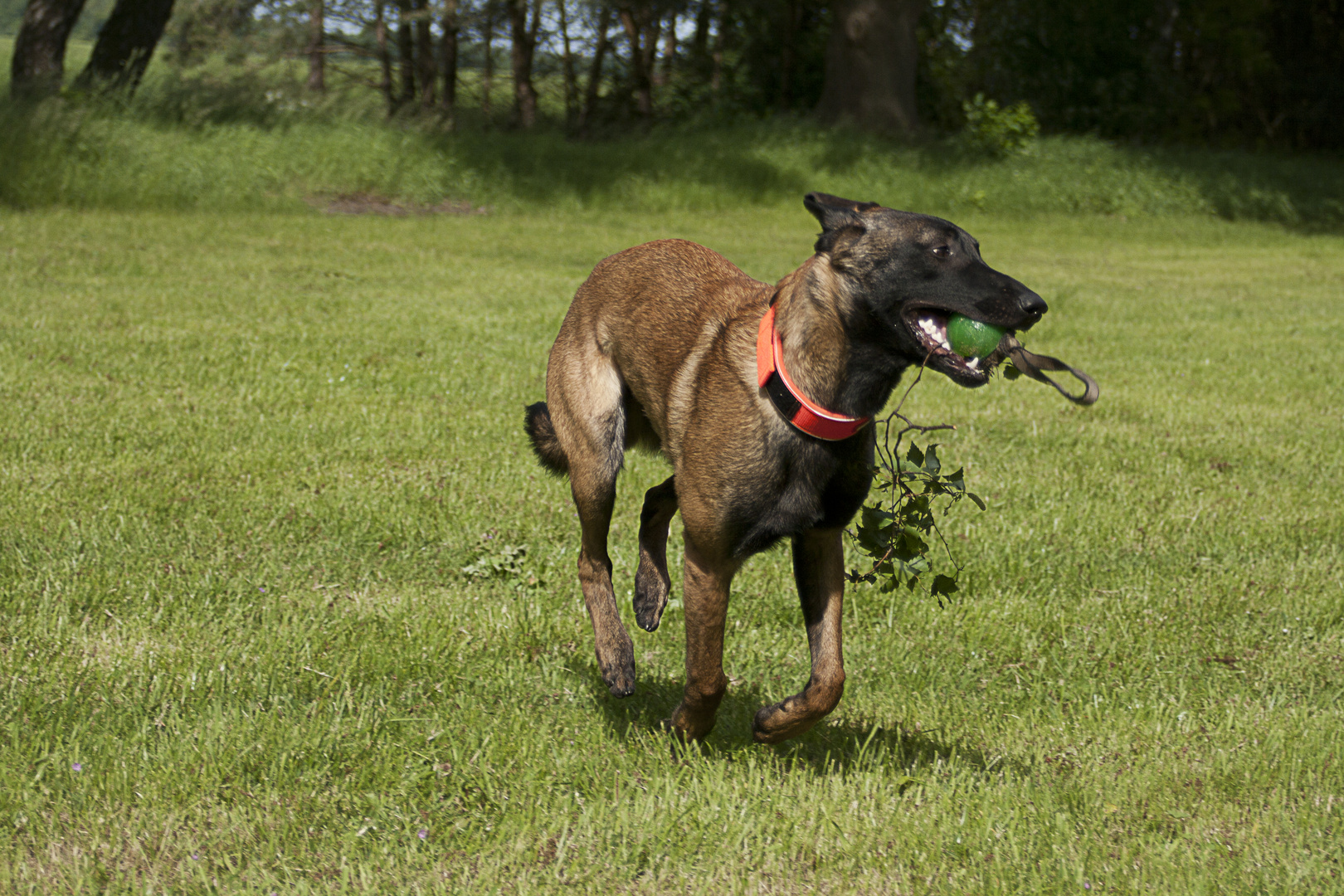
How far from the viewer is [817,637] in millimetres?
3367

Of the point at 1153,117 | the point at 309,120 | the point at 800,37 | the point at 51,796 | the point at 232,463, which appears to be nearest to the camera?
the point at 51,796

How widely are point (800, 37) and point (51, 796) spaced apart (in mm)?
26993

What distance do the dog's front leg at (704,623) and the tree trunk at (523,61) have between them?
70.0 ft

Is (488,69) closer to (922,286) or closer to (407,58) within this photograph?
(407,58)

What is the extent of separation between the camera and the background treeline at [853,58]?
24609mm

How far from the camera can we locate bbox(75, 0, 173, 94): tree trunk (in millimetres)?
19531

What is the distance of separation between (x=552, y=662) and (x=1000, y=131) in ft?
74.1

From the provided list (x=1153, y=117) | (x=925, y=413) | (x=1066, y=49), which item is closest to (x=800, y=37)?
(x=1066, y=49)

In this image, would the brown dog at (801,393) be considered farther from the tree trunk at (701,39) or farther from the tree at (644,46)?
the tree trunk at (701,39)

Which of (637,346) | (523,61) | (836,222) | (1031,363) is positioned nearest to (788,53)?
(523,61)

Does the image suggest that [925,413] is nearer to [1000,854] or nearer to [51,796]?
[1000,854]

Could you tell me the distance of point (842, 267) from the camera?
10.3ft

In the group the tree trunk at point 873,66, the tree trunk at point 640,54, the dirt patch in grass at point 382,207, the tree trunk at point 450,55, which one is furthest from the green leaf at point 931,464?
the tree trunk at point 640,54

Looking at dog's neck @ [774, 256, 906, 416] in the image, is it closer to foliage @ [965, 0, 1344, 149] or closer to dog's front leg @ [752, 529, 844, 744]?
dog's front leg @ [752, 529, 844, 744]
